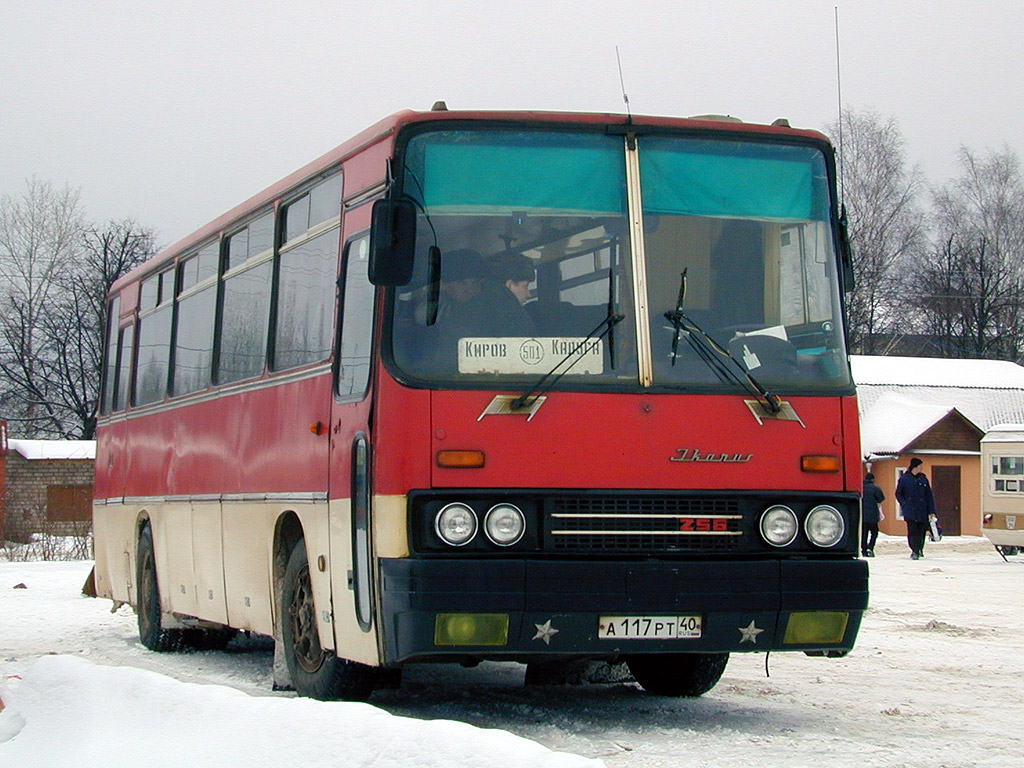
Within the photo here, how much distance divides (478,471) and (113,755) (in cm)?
233

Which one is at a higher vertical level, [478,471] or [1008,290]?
[1008,290]

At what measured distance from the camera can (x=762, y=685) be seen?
11.5 meters

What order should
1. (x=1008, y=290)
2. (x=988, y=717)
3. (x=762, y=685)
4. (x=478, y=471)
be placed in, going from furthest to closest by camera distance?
1. (x=1008, y=290)
2. (x=762, y=685)
3. (x=988, y=717)
4. (x=478, y=471)

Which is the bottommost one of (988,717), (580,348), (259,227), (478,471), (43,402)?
(988,717)

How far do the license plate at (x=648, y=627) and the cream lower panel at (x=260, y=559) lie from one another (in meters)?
1.67

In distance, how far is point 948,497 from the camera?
187 feet

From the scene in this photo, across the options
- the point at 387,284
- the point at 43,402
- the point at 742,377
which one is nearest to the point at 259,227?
the point at 387,284

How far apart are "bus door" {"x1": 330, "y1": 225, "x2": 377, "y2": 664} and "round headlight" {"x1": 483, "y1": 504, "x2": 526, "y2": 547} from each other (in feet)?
2.11

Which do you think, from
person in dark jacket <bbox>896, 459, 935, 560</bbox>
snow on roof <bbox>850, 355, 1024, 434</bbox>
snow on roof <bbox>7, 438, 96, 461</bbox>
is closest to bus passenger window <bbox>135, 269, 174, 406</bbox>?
person in dark jacket <bbox>896, 459, 935, 560</bbox>

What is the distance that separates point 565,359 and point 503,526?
2.98ft

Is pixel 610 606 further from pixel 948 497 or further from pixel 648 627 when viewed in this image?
pixel 948 497

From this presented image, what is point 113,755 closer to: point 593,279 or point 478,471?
point 478,471

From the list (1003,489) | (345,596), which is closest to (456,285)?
(345,596)

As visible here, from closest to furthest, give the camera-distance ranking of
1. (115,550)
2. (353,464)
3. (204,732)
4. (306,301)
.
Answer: (204,732) < (353,464) < (306,301) < (115,550)
